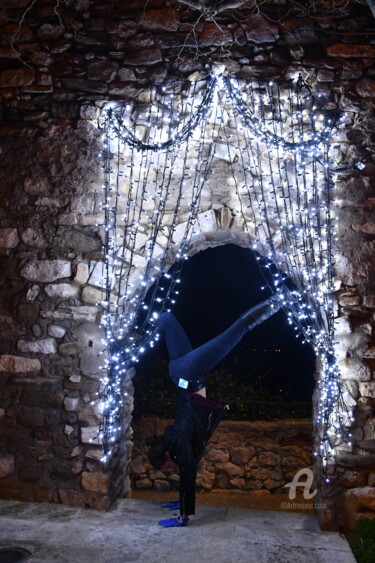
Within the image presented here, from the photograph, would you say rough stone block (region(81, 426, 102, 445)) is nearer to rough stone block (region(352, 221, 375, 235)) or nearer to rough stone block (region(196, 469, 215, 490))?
rough stone block (region(196, 469, 215, 490))

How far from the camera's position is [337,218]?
147 inches

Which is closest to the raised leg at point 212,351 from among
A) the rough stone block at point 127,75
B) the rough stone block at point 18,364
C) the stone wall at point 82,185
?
the stone wall at point 82,185

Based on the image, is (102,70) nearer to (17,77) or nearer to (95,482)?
(17,77)

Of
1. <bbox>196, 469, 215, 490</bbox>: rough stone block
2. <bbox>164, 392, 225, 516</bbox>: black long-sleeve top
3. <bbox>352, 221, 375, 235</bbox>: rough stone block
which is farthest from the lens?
<bbox>196, 469, 215, 490</bbox>: rough stone block

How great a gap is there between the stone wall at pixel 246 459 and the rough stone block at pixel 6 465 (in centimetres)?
211

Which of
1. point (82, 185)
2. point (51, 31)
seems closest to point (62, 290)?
point (82, 185)

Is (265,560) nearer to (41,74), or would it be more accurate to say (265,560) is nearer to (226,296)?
(41,74)

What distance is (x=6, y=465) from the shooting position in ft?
12.6

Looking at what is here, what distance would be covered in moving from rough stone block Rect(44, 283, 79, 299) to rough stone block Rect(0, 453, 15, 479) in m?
1.32

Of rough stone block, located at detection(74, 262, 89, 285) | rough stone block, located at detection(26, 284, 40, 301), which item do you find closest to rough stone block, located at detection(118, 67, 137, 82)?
rough stone block, located at detection(74, 262, 89, 285)

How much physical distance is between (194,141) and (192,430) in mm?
2210

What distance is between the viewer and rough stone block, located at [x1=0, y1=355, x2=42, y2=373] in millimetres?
3877

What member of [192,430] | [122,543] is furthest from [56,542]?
[192,430]

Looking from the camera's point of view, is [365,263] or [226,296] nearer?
[365,263]
